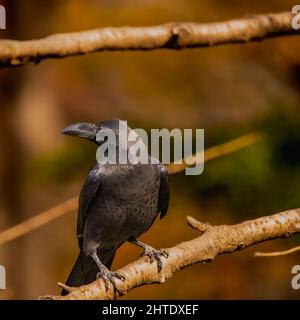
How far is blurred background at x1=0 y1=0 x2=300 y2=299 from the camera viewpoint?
3.88 metres

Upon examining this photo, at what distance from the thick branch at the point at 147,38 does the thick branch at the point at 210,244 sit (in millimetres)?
715

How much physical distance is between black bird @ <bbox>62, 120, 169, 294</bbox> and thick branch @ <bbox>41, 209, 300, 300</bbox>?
200 mm

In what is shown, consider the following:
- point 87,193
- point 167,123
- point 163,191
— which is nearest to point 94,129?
point 87,193

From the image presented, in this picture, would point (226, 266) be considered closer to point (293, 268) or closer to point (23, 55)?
point (293, 268)

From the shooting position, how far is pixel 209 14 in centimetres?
524

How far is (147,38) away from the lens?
3189 mm

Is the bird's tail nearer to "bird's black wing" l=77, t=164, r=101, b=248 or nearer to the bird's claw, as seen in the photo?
"bird's black wing" l=77, t=164, r=101, b=248

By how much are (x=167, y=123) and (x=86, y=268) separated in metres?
1.70

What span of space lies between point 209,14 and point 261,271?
1642mm

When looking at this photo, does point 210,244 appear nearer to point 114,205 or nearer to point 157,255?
point 157,255

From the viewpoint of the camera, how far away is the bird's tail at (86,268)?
3.26 metres

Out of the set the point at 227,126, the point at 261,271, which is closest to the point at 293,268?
the point at 261,271

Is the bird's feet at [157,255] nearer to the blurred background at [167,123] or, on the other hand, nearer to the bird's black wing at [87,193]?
the bird's black wing at [87,193]

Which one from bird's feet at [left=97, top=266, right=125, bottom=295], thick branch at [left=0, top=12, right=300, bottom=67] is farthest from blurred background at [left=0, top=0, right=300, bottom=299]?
bird's feet at [left=97, top=266, right=125, bottom=295]
